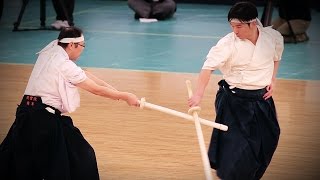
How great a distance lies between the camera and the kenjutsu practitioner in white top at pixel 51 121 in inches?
131

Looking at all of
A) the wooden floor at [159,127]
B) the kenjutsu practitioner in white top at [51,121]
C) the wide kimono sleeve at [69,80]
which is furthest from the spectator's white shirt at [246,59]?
the wooden floor at [159,127]

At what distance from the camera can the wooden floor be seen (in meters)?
4.22

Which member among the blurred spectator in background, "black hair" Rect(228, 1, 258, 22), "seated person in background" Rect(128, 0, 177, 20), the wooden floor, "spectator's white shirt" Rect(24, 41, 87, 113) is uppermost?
"black hair" Rect(228, 1, 258, 22)

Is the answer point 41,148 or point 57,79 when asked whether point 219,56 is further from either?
point 41,148

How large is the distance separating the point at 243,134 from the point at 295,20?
203 inches

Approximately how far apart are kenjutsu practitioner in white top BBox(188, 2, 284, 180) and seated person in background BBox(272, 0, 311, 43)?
4.92 metres

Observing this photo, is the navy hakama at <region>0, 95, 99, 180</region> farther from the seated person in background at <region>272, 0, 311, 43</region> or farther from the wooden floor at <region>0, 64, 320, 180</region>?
the seated person in background at <region>272, 0, 311, 43</region>

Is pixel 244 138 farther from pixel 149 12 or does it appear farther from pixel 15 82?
pixel 149 12

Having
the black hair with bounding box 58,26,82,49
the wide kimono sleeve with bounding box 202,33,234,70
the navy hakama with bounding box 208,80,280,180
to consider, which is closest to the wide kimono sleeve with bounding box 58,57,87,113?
the black hair with bounding box 58,26,82,49

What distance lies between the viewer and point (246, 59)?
352 centimetres

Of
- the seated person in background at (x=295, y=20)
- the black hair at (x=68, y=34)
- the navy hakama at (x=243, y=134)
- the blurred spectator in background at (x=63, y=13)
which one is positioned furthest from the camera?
the blurred spectator in background at (x=63, y=13)

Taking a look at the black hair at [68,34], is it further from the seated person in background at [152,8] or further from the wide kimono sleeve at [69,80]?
the seated person in background at [152,8]

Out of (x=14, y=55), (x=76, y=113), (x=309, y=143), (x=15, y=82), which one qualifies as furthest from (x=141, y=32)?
(x=309, y=143)

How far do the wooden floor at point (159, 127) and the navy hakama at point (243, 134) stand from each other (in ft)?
1.49
